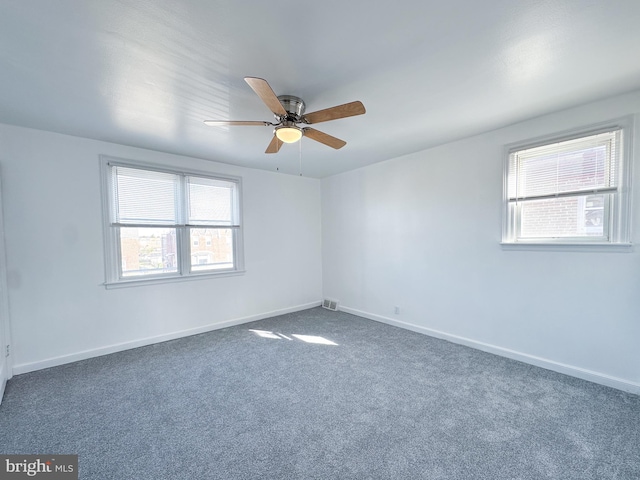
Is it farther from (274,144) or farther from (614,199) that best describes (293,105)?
(614,199)

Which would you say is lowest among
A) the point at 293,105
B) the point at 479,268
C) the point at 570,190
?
the point at 479,268

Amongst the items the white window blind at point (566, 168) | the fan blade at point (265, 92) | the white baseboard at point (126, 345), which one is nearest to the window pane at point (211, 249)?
the white baseboard at point (126, 345)

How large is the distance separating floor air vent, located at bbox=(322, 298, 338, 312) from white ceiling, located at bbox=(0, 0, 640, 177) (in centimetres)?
328

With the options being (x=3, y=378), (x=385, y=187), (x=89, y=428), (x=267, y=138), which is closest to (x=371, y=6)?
(x=267, y=138)

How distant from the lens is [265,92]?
169 centimetres

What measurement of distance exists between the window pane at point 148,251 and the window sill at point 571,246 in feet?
13.5

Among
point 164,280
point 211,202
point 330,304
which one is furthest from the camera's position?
point 330,304

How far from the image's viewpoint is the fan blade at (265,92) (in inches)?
60.6

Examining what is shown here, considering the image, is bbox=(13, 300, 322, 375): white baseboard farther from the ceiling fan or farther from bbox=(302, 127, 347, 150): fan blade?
bbox=(302, 127, 347, 150): fan blade

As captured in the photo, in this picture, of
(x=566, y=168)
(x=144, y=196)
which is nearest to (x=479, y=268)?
(x=566, y=168)

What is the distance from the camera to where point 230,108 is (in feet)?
7.95

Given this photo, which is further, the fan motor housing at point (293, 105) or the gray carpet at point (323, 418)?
the fan motor housing at point (293, 105)

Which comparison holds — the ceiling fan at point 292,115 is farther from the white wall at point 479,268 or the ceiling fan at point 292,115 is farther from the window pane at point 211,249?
the window pane at point 211,249

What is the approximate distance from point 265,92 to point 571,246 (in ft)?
9.88
